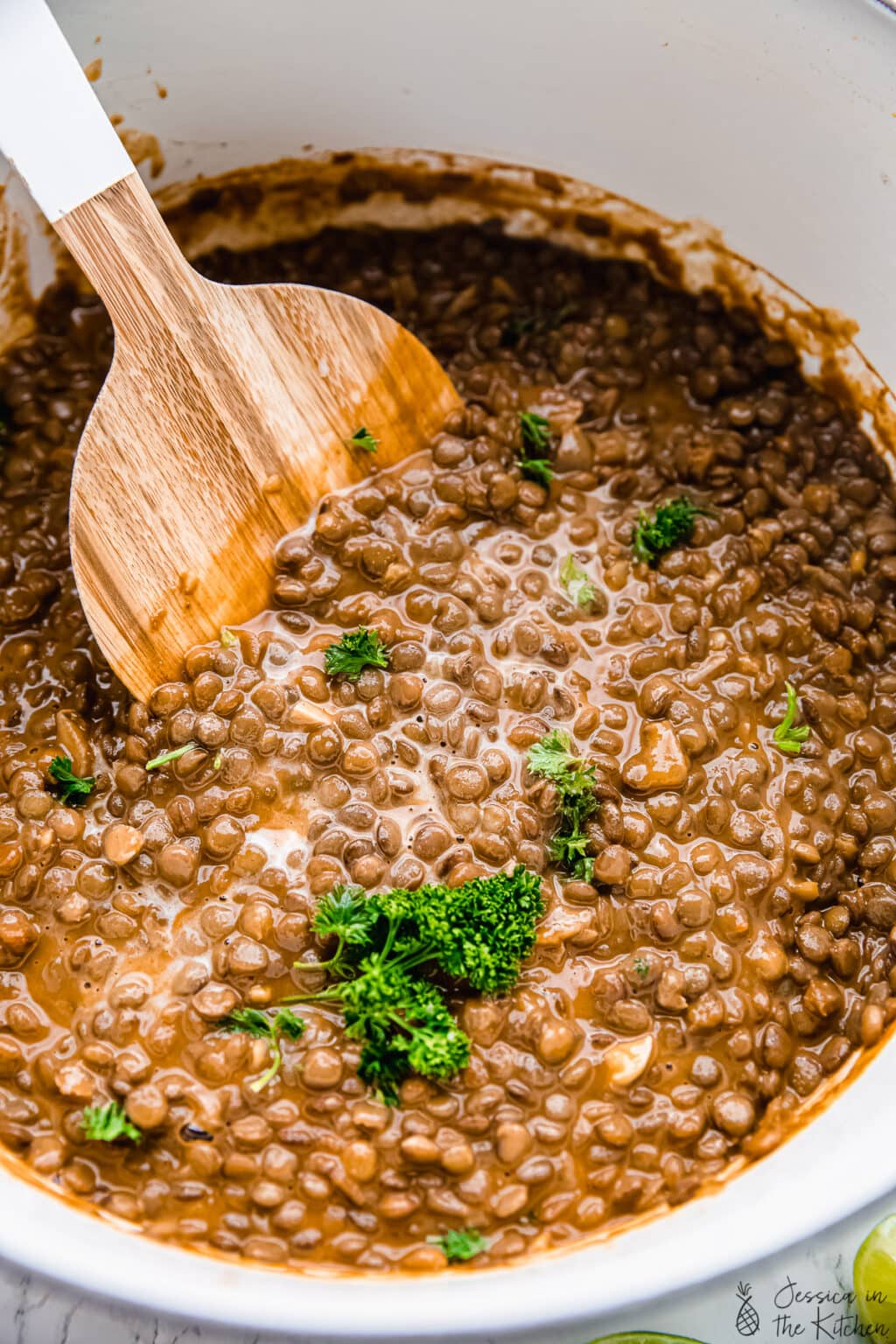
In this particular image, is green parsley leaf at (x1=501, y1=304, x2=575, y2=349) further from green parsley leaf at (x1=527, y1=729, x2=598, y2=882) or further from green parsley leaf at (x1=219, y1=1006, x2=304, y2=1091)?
green parsley leaf at (x1=219, y1=1006, x2=304, y2=1091)

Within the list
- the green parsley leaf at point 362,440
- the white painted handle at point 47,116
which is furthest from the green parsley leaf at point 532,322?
the white painted handle at point 47,116

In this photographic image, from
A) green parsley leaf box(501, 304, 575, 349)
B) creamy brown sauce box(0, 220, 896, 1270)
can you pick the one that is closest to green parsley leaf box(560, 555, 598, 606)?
creamy brown sauce box(0, 220, 896, 1270)

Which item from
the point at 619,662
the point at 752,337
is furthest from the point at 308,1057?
the point at 752,337

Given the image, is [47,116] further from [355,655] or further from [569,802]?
[569,802]

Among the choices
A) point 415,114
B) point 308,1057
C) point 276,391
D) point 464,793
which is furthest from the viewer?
point 415,114

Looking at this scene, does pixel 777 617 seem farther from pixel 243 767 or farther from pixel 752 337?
pixel 243 767

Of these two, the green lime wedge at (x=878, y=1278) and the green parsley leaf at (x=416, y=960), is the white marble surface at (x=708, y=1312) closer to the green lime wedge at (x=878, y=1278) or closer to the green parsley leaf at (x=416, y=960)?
the green lime wedge at (x=878, y=1278)
